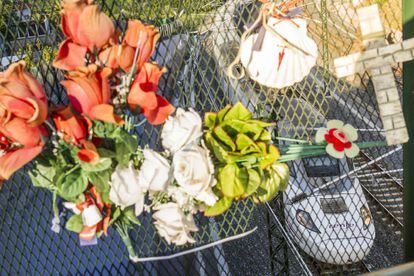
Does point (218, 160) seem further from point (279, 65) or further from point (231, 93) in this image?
point (231, 93)

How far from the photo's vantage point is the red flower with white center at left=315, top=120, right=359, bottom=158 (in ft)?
2.54

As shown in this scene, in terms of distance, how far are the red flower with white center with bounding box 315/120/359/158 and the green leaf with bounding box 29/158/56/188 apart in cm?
48

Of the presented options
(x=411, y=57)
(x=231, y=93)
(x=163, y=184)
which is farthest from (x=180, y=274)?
(x=411, y=57)

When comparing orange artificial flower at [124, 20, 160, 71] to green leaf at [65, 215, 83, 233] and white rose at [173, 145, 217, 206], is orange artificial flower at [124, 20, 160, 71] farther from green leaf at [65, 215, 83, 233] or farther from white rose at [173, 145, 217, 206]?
green leaf at [65, 215, 83, 233]

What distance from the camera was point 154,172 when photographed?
60cm

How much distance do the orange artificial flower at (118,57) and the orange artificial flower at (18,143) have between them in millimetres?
134

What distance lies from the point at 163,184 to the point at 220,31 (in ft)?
1.53

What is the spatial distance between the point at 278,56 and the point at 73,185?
1.36 ft

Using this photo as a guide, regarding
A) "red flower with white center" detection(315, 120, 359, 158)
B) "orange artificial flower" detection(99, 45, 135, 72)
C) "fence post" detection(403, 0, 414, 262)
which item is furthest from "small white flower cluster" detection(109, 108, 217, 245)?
"fence post" detection(403, 0, 414, 262)

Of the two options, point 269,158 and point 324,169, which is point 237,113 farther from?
point 324,169

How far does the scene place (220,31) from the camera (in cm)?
94

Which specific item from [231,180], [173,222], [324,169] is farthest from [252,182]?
[324,169]

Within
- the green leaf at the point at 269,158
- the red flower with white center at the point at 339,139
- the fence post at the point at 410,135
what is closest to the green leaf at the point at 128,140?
the green leaf at the point at 269,158

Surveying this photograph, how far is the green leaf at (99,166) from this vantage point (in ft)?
1.91
